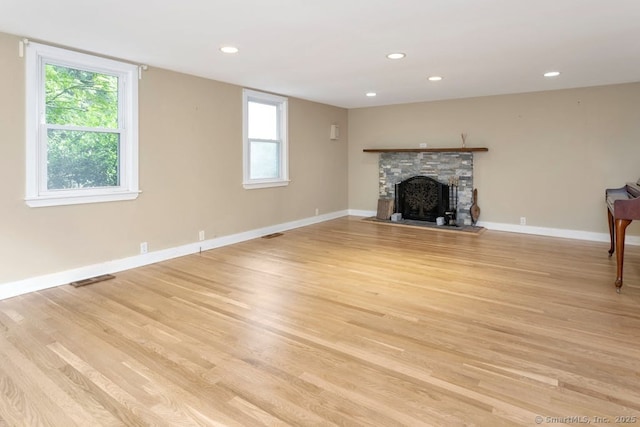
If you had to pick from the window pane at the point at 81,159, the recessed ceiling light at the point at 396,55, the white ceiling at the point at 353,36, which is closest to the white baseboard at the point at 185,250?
the window pane at the point at 81,159

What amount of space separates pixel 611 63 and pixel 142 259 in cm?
554

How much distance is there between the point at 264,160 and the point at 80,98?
2.71 m

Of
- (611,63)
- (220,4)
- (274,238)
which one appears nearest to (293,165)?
(274,238)

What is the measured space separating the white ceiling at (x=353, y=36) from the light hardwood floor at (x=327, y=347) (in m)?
2.18

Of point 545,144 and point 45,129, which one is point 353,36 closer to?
point 45,129

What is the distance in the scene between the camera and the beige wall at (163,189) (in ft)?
11.0

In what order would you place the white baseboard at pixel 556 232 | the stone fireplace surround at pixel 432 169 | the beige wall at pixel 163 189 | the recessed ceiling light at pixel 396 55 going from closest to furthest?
the beige wall at pixel 163 189 < the recessed ceiling light at pixel 396 55 < the white baseboard at pixel 556 232 < the stone fireplace surround at pixel 432 169

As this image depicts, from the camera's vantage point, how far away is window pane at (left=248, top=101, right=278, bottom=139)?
19.1 feet

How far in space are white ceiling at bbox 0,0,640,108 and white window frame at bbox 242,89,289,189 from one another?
593 millimetres

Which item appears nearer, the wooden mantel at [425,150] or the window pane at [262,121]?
the window pane at [262,121]

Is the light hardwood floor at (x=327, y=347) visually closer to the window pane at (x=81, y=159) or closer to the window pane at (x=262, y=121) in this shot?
the window pane at (x=81, y=159)

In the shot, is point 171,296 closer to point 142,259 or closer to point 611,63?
point 142,259

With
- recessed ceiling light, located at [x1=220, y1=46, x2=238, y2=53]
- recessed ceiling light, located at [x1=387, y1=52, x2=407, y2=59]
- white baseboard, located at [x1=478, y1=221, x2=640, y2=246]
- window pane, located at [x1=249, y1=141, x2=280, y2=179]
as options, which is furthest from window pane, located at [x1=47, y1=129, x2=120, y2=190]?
white baseboard, located at [x1=478, y1=221, x2=640, y2=246]

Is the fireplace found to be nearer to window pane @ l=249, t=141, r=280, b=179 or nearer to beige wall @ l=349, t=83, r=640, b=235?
beige wall @ l=349, t=83, r=640, b=235
